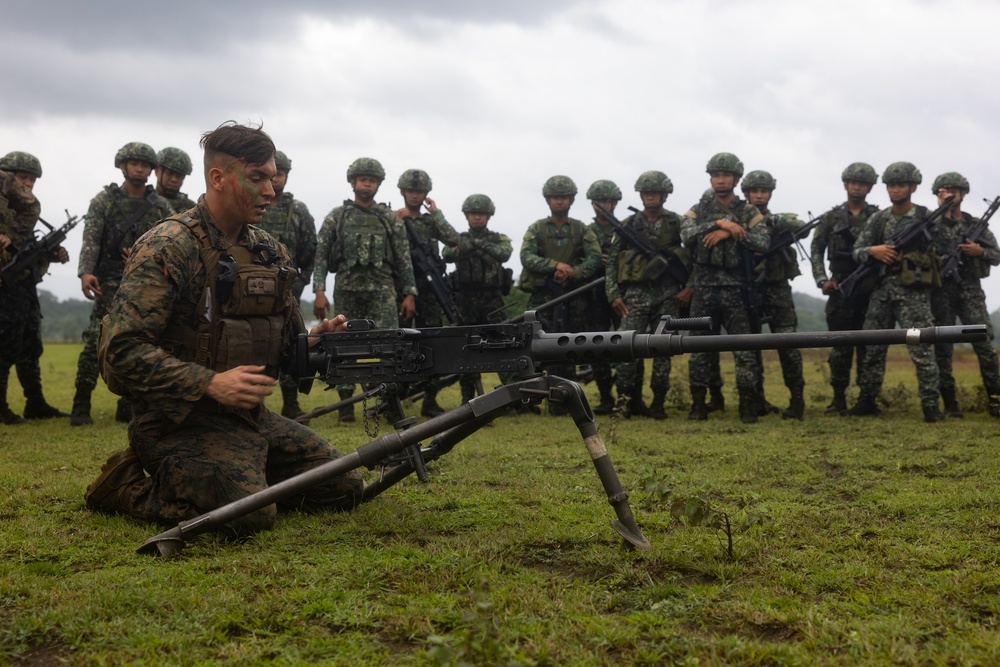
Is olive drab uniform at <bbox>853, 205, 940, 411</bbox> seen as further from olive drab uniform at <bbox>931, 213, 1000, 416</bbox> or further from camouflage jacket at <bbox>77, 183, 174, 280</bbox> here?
camouflage jacket at <bbox>77, 183, 174, 280</bbox>

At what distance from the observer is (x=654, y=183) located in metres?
11.5

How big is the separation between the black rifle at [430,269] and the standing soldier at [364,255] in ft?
1.56

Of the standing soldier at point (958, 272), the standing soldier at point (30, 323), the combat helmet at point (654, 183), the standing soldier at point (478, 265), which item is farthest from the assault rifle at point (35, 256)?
the standing soldier at point (958, 272)

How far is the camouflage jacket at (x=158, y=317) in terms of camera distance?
16.1 feet

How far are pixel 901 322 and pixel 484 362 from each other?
24.6 feet

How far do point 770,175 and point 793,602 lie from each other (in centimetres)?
867

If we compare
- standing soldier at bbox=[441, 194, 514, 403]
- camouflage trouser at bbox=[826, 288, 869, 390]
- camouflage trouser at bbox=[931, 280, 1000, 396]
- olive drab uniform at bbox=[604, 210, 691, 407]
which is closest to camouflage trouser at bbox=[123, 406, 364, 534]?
olive drab uniform at bbox=[604, 210, 691, 407]

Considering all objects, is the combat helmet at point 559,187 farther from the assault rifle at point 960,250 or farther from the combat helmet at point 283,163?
the assault rifle at point 960,250

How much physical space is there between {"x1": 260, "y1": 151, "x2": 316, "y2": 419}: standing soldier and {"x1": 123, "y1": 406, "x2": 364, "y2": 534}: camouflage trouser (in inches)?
197

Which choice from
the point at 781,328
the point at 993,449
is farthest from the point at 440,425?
the point at 781,328

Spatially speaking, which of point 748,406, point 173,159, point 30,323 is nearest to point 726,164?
point 748,406

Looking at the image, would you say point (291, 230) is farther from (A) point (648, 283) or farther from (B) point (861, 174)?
(B) point (861, 174)

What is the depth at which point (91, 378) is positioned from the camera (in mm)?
10273

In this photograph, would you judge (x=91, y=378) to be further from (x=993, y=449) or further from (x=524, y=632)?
(x=993, y=449)
